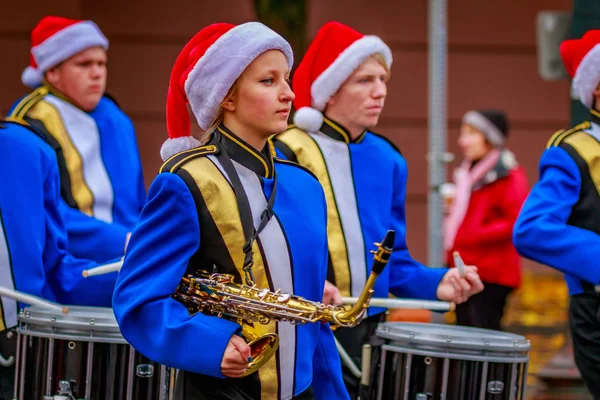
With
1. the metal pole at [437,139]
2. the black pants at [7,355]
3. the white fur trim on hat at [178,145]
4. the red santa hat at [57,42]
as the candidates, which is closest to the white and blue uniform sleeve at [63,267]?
the black pants at [7,355]

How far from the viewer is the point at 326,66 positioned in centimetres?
593

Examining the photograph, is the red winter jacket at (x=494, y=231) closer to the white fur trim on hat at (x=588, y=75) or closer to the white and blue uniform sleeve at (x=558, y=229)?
the white fur trim on hat at (x=588, y=75)

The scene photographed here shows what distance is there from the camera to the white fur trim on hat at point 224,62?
3883mm

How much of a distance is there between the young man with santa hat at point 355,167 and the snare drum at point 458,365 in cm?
35

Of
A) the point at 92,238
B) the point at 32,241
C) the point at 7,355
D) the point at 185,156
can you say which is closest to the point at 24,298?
the point at 32,241

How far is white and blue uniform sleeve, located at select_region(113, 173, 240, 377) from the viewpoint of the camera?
3.53 meters

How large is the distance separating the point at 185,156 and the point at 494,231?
5512mm

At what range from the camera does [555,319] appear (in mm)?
13695

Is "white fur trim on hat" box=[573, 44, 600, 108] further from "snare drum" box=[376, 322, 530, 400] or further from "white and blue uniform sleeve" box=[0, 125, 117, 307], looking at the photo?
"white and blue uniform sleeve" box=[0, 125, 117, 307]

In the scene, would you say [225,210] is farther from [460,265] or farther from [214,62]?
[460,265]

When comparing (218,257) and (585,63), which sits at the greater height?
(585,63)

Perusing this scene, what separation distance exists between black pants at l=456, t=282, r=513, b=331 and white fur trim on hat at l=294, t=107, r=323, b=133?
11.4ft

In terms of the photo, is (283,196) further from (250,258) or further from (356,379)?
(356,379)

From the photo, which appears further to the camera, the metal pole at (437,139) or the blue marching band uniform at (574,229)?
the metal pole at (437,139)
